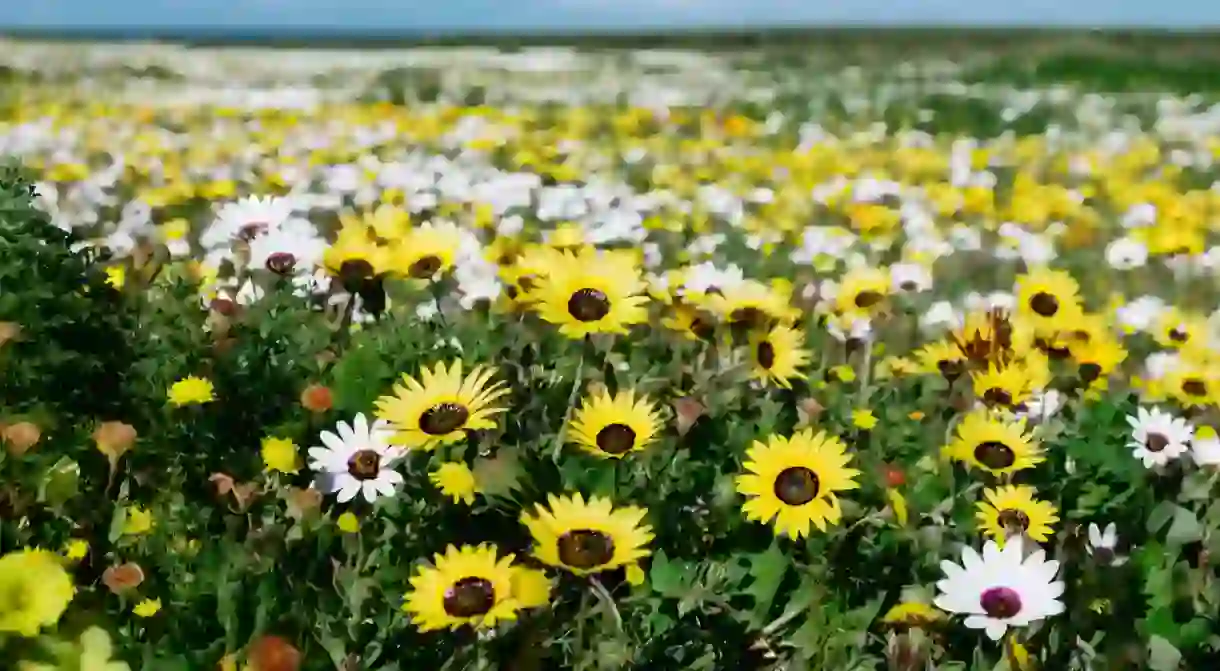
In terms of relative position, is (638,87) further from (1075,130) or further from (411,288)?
(411,288)

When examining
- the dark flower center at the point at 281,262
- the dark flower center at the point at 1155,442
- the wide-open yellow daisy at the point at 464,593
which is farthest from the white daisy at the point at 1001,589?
the dark flower center at the point at 281,262

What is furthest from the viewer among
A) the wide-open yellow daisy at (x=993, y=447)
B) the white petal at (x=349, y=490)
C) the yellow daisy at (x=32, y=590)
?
the wide-open yellow daisy at (x=993, y=447)

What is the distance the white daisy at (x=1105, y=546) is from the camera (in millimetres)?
1857

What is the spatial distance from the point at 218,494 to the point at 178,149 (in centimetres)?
520

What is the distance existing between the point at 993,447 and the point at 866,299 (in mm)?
927

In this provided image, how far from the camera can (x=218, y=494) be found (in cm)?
198

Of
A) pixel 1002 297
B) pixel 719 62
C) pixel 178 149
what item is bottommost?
pixel 719 62

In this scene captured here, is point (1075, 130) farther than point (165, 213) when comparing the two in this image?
Yes

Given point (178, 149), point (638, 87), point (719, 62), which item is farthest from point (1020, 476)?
point (719, 62)

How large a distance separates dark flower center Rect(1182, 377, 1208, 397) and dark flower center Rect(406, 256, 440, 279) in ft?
4.43

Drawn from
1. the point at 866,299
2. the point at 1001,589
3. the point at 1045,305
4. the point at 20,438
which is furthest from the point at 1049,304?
the point at 20,438

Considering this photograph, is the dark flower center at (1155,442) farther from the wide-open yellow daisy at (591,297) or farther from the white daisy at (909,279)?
the white daisy at (909,279)

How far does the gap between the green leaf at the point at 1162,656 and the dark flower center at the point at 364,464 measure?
1.02 meters

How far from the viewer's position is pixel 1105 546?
1882 mm
